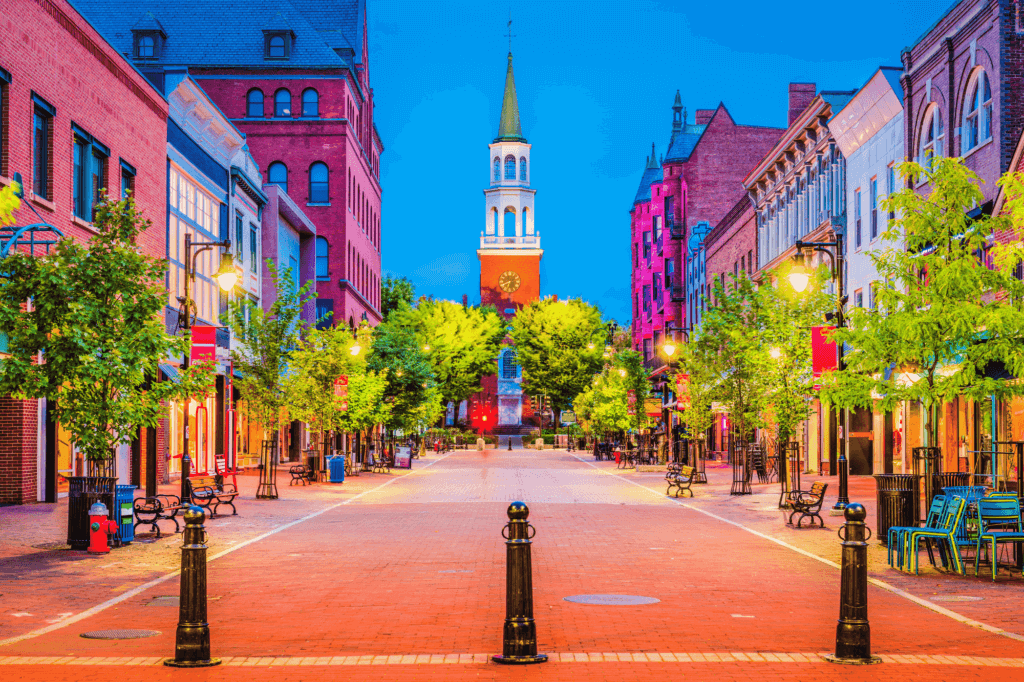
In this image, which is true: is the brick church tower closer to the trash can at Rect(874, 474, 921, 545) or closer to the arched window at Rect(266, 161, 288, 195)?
the arched window at Rect(266, 161, 288, 195)

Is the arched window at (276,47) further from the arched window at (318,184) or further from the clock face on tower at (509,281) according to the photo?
the clock face on tower at (509,281)

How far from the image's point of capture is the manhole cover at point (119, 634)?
10.3m

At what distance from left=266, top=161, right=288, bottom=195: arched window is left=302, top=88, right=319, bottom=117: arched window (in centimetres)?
310

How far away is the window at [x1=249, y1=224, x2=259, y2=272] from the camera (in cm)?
4984

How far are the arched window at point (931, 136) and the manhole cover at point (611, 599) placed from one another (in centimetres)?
2244

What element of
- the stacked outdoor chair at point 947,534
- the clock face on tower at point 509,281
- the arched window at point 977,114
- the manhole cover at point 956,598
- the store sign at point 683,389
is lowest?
the manhole cover at point 956,598

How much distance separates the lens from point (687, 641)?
10.0 metres

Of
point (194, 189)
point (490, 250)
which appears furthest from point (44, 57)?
point (490, 250)

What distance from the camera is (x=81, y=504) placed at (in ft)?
57.5

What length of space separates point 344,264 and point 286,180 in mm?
5554

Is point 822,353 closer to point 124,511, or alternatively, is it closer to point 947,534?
point 947,534

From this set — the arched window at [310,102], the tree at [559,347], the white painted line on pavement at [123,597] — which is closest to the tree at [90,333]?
the white painted line on pavement at [123,597]

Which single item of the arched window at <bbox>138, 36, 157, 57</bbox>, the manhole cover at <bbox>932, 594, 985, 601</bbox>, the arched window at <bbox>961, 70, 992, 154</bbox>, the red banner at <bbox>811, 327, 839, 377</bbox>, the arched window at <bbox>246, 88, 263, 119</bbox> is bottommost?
the manhole cover at <bbox>932, 594, 985, 601</bbox>

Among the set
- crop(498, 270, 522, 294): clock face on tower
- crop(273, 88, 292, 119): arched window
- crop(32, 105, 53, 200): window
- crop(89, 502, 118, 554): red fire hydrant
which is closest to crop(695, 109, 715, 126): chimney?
crop(273, 88, 292, 119): arched window
